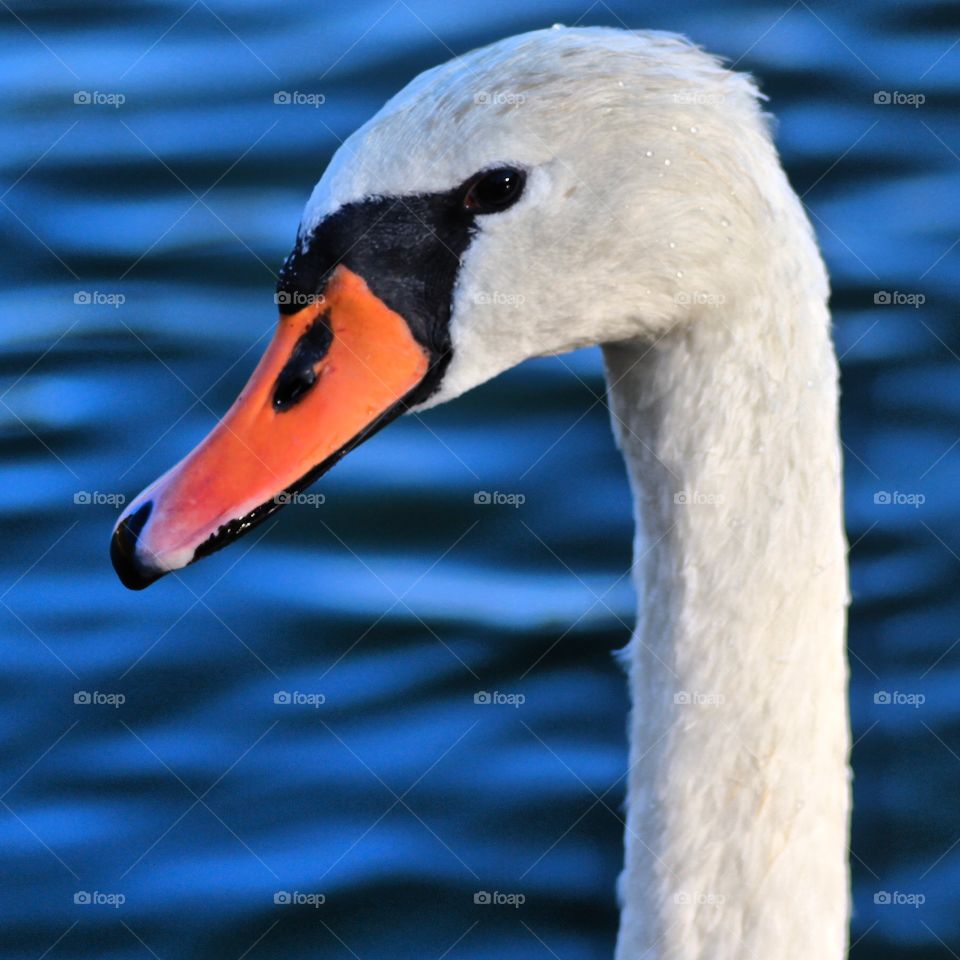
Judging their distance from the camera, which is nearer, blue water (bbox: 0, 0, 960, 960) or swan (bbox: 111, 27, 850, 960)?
swan (bbox: 111, 27, 850, 960)

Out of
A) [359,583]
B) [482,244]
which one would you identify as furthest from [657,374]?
[359,583]

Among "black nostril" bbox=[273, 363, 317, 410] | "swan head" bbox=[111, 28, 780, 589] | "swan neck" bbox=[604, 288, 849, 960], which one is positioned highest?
"swan head" bbox=[111, 28, 780, 589]

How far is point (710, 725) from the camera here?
4055 millimetres

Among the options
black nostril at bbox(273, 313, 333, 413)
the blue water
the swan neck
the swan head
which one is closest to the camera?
the swan head

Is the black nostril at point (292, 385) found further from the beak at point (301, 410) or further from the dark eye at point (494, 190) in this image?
the dark eye at point (494, 190)

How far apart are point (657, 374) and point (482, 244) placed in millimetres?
398

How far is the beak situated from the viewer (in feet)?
13.0

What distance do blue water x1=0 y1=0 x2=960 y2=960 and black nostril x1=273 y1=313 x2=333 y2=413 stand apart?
1.97 m

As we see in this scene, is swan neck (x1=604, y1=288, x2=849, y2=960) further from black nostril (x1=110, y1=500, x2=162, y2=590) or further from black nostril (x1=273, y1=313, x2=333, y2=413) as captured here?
black nostril (x1=110, y1=500, x2=162, y2=590)

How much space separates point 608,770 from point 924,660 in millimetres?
1005

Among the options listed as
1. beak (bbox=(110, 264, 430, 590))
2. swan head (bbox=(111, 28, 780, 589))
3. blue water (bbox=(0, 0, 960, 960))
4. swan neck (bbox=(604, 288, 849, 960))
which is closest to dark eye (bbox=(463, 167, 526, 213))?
swan head (bbox=(111, 28, 780, 589))

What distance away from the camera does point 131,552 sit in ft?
12.8

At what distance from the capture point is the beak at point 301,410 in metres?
3.95

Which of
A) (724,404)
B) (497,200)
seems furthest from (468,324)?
(724,404)
